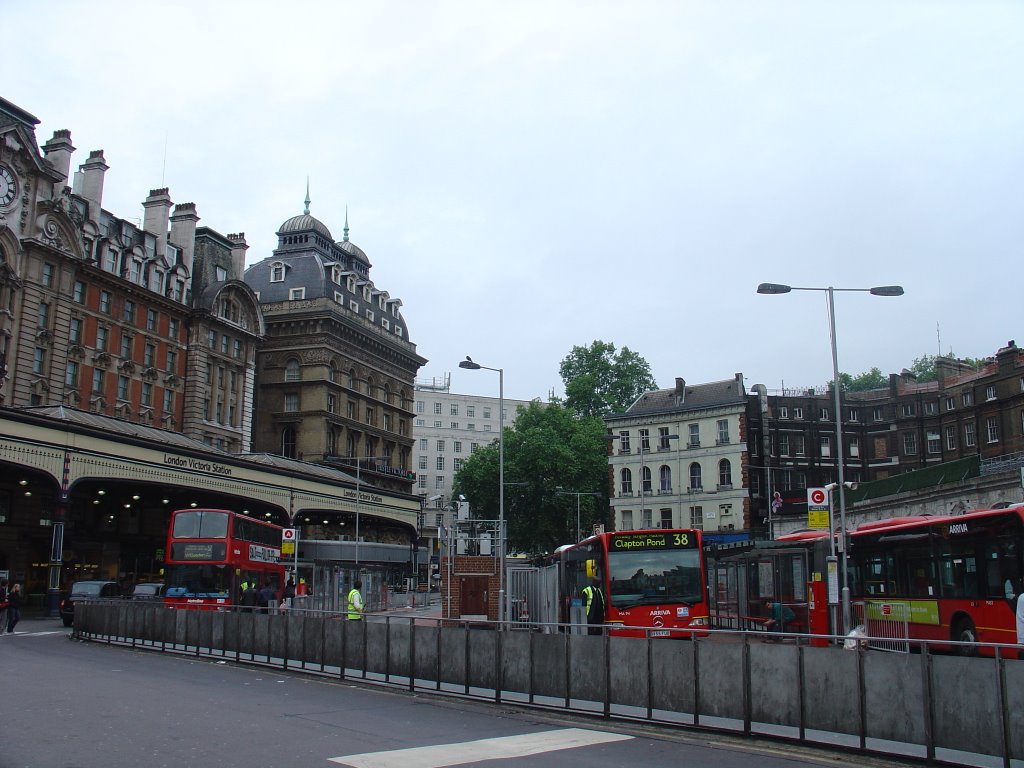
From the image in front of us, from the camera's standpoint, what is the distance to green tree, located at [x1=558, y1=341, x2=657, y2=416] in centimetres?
9581

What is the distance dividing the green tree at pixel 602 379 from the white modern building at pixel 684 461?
52.6 feet

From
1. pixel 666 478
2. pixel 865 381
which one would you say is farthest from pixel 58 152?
pixel 865 381

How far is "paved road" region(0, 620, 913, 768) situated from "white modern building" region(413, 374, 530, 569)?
113416mm

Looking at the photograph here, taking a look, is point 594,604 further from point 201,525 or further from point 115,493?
point 115,493

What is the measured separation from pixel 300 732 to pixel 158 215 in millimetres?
59095

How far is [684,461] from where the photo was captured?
7462 centimetres

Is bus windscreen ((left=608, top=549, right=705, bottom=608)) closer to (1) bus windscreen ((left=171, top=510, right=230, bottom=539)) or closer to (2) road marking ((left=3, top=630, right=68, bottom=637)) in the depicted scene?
(1) bus windscreen ((left=171, top=510, right=230, bottom=539))

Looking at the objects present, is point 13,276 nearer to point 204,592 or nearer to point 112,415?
point 112,415

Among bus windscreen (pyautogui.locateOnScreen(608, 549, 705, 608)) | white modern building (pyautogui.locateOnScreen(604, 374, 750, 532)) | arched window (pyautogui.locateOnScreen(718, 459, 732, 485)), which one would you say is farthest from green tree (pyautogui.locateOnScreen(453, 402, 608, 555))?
bus windscreen (pyautogui.locateOnScreen(608, 549, 705, 608))

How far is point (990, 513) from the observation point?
61.4 ft

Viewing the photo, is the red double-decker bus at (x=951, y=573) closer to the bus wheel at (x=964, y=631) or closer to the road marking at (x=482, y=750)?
the bus wheel at (x=964, y=631)

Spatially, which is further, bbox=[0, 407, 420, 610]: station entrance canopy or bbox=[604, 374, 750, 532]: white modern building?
bbox=[604, 374, 750, 532]: white modern building

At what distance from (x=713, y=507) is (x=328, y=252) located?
40947 mm

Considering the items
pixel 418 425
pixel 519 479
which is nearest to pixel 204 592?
pixel 519 479
